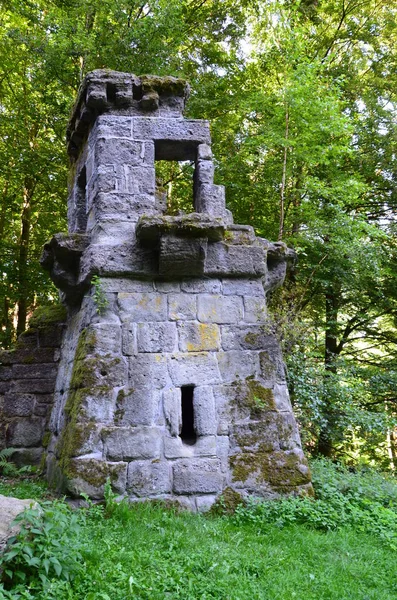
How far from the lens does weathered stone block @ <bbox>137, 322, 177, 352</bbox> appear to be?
195 inches

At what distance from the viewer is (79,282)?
17.7ft

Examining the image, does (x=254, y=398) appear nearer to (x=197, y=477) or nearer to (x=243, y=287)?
(x=197, y=477)

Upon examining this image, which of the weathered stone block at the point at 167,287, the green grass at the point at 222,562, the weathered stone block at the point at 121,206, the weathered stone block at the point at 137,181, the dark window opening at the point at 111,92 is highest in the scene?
the dark window opening at the point at 111,92

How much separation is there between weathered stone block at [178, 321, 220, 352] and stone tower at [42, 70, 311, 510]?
0.01 meters

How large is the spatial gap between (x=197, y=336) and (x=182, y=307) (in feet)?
1.05

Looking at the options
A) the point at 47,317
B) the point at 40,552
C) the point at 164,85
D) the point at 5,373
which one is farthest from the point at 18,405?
the point at 164,85

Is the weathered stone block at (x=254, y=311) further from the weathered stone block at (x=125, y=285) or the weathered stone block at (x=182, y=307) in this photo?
the weathered stone block at (x=125, y=285)

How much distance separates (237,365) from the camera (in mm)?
5129

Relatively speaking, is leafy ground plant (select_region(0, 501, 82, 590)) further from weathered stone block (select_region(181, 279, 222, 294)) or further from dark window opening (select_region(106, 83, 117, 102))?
dark window opening (select_region(106, 83, 117, 102))

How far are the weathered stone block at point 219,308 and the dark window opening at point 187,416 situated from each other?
2.26ft

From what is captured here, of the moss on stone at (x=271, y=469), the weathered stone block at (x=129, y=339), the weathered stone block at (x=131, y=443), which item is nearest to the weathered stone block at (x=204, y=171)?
the weathered stone block at (x=129, y=339)

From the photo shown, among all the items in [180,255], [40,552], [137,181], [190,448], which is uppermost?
[137,181]

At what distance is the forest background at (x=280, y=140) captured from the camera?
9.26m

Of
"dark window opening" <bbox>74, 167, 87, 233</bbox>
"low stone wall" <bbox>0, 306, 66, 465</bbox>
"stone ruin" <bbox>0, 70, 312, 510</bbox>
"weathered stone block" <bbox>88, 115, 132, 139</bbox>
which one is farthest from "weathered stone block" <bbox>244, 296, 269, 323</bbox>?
"low stone wall" <bbox>0, 306, 66, 465</bbox>
